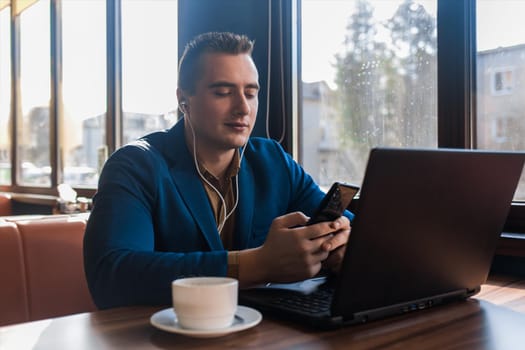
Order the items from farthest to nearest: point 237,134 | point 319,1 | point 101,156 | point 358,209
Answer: point 101,156 → point 319,1 → point 237,134 → point 358,209

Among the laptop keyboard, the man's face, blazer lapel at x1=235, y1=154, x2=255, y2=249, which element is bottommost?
the laptop keyboard

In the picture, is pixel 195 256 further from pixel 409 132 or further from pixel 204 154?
pixel 409 132

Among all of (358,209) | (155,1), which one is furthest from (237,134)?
(155,1)

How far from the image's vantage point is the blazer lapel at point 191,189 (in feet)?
4.26

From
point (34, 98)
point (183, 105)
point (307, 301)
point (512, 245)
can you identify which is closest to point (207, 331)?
point (307, 301)

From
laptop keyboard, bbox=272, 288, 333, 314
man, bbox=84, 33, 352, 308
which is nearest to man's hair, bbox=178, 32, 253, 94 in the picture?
man, bbox=84, 33, 352, 308

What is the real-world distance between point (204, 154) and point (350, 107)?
88cm

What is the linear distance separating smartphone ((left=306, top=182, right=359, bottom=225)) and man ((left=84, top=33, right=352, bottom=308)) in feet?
0.06

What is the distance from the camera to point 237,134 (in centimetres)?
142

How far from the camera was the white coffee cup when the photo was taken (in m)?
0.74

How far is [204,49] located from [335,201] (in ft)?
2.27

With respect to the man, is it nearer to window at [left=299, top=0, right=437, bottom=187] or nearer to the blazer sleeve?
the blazer sleeve

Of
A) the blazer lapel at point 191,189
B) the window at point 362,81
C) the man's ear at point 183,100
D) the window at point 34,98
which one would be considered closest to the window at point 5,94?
the window at point 34,98

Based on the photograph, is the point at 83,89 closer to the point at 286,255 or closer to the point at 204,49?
the point at 204,49
